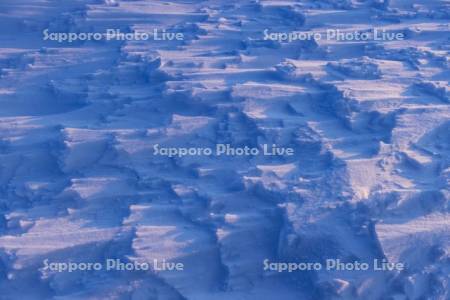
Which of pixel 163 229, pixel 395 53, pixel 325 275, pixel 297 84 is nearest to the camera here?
pixel 325 275

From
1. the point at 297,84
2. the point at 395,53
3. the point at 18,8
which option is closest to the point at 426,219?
the point at 297,84

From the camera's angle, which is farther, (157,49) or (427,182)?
(157,49)

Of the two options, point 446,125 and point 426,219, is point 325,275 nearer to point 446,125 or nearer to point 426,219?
point 426,219

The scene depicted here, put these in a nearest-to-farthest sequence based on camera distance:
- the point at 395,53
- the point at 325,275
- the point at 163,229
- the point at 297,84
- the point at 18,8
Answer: the point at 325,275
the point at 163,229
the point at 297,84
the point at 395,53
the point at 18,8

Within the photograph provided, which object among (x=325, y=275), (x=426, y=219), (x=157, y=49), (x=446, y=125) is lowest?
Answer: (x=325, y=275)

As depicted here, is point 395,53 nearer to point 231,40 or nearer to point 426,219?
point 231,40

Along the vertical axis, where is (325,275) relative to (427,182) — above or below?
below

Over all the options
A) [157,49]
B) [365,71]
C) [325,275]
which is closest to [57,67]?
[157,49]
